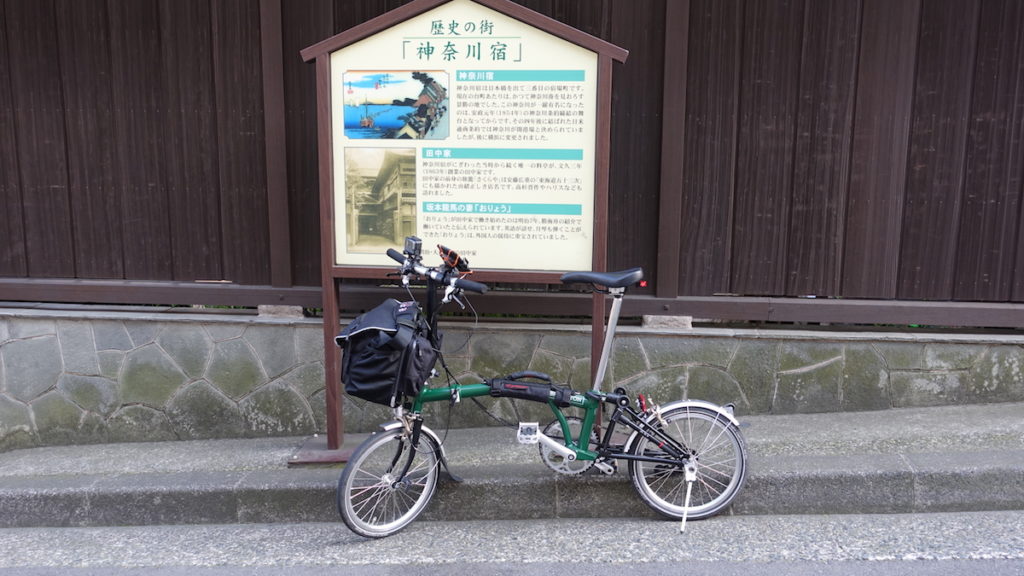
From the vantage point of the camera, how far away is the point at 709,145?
16.7 ft

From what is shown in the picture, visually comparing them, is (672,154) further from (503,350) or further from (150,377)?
(150,377)

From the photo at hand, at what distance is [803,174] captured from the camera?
16.8 ft

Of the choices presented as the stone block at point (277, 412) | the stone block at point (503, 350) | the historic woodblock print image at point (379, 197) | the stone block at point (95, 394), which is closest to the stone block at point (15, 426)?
the stone block at point (95, 394)

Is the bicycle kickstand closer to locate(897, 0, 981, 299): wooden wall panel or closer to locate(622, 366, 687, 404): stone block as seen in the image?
locate(622, 366, 687, 404): stone block

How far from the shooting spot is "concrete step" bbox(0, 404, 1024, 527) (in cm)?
420

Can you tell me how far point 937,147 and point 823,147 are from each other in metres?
0.81

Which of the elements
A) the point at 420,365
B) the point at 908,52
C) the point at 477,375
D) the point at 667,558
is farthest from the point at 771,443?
the point at 908,52

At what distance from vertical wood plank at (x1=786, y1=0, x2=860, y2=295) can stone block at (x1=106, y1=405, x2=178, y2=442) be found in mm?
4722

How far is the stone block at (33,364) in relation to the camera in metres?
5.31

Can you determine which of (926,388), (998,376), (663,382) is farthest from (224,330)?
(998,376)

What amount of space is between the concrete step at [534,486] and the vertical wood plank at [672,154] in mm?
1324

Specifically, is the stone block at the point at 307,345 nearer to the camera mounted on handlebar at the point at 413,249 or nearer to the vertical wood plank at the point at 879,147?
the camera mounted on handlebar at the point at 413,249

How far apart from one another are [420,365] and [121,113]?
328 centimetres

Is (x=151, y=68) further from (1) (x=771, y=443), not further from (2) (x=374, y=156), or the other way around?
(1) (x=771, y=443)
